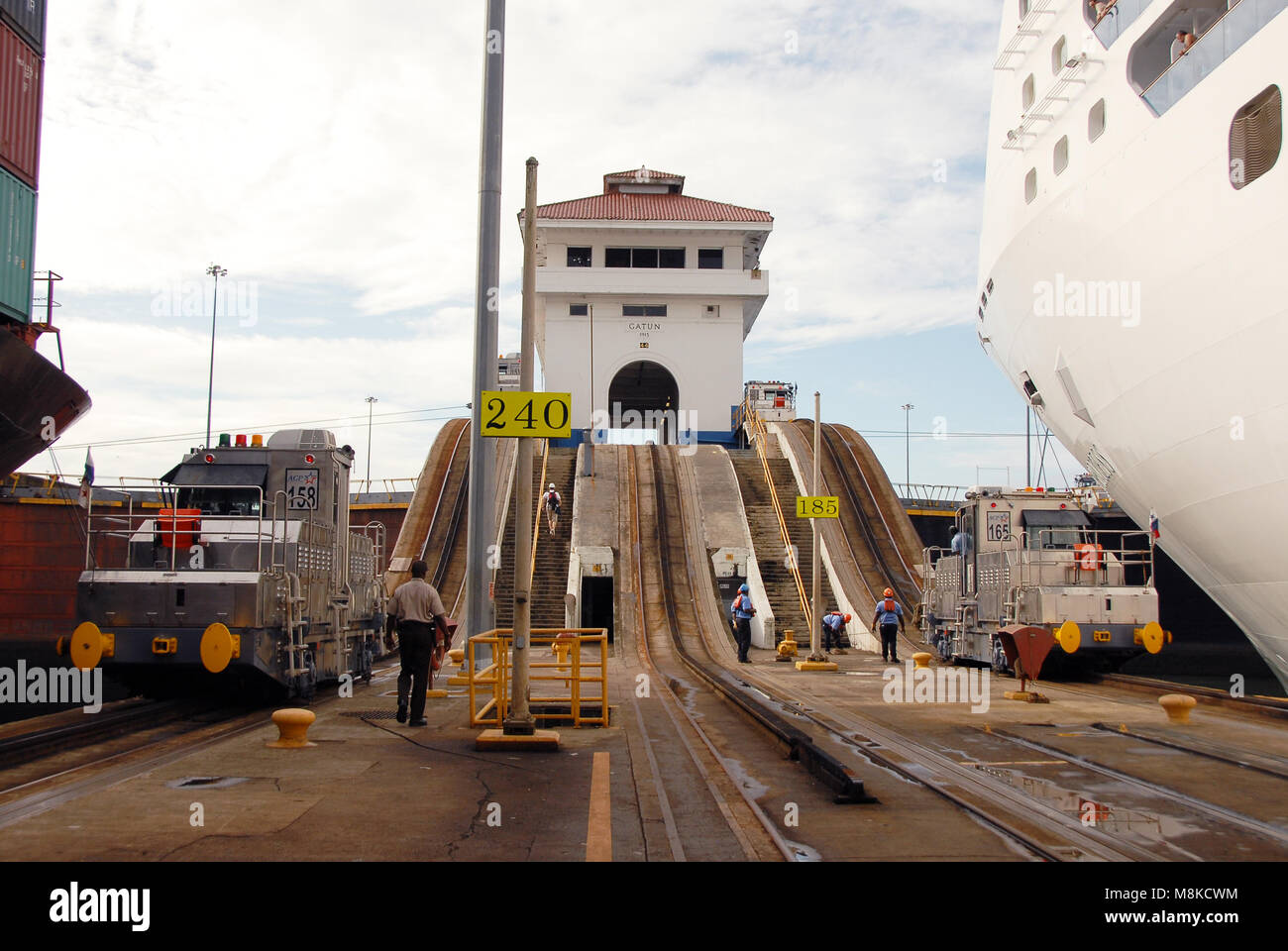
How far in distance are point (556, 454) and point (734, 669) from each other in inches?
847

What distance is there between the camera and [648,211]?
49469 mm

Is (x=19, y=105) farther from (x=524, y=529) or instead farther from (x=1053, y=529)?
(x=1053, y=529)

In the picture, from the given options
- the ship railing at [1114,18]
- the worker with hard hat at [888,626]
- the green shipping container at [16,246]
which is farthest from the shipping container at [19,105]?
the worker with hard hat at [888,626]

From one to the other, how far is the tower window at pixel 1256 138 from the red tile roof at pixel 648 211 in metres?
37.4

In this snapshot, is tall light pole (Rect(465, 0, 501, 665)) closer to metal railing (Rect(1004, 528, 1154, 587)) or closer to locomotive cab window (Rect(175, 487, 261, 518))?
locomotive cab window (Rect(175, 487, 261, 518))

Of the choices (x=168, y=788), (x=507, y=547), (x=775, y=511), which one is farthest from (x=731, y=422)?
(x=168, y=788)

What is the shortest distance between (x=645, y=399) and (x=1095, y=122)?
Answer: 4619 centimetres

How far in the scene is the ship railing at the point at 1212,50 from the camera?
1148 cm

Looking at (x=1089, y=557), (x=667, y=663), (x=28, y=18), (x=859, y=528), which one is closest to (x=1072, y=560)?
(x=1089, y=557)

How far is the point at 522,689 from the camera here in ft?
32.1

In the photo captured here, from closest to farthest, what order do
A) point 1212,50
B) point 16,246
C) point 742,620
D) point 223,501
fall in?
point 1212,50 < point 223,501 < point 16,246 < point 742,620

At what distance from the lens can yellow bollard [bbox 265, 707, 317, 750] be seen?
9.55m

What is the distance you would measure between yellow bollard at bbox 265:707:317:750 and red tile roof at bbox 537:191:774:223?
4017cm

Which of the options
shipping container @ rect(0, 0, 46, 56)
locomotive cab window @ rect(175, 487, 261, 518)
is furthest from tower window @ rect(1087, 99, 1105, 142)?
shipping container @ rect(0, 0, 46, 56)
